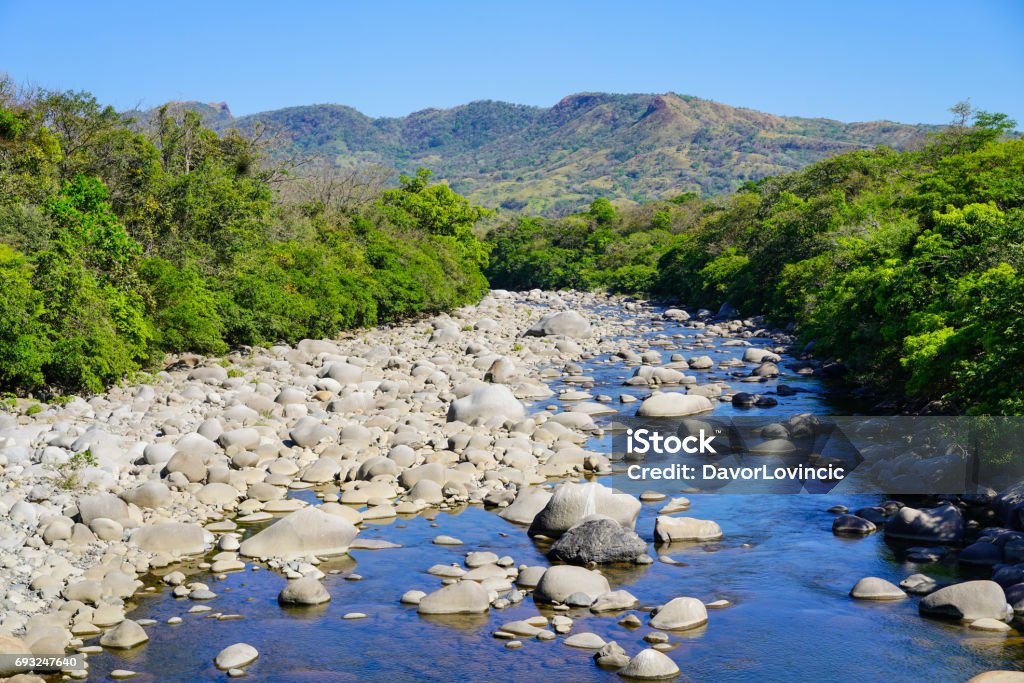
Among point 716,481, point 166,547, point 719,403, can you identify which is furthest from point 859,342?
point 166,547

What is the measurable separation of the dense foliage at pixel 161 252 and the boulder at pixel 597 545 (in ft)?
44.3

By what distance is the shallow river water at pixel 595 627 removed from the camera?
10.6 metres

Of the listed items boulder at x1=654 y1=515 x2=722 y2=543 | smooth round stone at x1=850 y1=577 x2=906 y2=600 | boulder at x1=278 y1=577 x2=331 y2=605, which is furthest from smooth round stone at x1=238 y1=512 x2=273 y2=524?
smooth round stone at x1=850 y1=577 x2=906 y2=600

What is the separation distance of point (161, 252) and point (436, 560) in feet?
71.1

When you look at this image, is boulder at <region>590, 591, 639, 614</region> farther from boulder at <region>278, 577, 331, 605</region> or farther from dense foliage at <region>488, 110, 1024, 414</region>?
dense foliage at <region>488, 110, 1024, 414</region>

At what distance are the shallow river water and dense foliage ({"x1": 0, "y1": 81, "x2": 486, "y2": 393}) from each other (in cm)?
990

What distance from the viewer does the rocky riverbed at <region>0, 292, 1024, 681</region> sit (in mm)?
10906

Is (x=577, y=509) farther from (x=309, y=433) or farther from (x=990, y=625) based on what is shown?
(x=309, y=433)

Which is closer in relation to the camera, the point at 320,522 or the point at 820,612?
the point at 820,612

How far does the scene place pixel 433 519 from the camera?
53.0 feet

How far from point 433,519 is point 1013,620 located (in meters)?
8.96

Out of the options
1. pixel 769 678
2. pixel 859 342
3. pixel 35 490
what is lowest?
pixel 769 678

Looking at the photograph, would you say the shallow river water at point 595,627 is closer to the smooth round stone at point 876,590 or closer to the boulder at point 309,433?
the smooth round stone at point 876,590

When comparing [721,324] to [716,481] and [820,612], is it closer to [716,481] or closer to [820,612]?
[716,481]
